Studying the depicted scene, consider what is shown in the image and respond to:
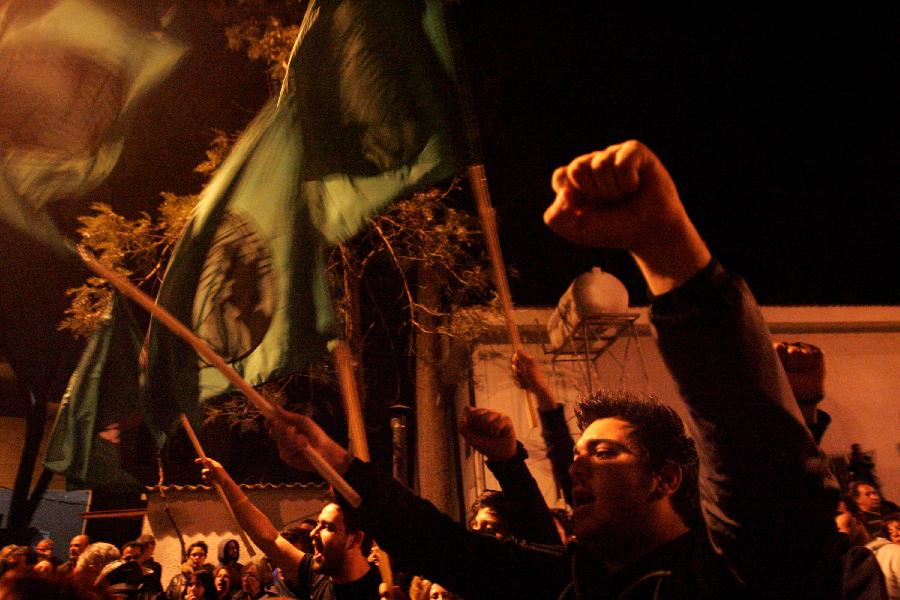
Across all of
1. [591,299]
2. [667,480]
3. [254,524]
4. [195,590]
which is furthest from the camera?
[591,299]

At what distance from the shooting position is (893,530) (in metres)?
5.19

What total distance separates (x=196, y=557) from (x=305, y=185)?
21.2 feet

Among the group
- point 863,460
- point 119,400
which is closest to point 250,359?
point 119,400

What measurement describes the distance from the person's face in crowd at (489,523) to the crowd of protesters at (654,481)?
32.3 inches

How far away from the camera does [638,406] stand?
2301mm

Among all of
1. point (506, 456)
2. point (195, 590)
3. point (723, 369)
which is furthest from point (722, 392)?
point (195, 590)

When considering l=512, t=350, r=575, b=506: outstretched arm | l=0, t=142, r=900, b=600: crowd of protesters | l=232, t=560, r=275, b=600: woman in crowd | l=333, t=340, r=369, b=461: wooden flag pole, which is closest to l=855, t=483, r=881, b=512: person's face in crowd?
l=0, t=142, r=900, b=600: crowd of protesters

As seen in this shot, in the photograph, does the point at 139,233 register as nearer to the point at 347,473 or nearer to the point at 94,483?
the point at 94,483

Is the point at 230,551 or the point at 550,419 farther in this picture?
the point at 230,551

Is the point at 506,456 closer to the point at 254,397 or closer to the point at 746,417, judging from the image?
the point at 254,397

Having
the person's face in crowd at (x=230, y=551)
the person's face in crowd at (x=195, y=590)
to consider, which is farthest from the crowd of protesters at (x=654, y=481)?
the person's face in crowd at (x=230, y=551)

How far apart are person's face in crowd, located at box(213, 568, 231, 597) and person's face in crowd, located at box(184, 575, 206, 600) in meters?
0.28

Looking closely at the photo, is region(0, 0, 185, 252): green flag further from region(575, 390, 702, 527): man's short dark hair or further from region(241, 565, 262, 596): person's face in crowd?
region(241, 565, 262, 596): person's face in crowd

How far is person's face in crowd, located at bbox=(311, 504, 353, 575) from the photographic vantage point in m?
3.83
